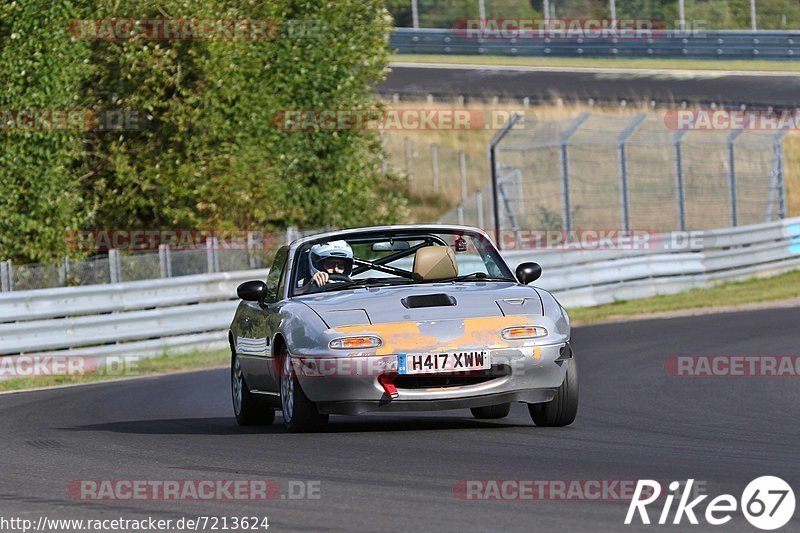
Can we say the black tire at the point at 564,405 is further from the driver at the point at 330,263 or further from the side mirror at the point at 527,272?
the driver at the point at 330,263

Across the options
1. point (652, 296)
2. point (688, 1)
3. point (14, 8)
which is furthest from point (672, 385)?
point (688, 1)

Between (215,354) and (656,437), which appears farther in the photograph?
(215,354)

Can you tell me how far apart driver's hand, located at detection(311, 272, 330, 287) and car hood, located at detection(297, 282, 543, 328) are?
46 cm

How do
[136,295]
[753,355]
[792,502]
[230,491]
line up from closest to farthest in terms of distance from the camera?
[792,502]
[230,491]
[753,355]
[136,295]

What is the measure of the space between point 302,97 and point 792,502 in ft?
85.1

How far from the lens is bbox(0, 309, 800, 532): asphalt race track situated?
6.48 m

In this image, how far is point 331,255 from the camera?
422 inches

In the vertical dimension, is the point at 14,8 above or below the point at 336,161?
above

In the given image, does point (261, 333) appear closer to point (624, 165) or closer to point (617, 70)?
point (624, 165)

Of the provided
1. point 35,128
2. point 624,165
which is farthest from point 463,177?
point 35,128

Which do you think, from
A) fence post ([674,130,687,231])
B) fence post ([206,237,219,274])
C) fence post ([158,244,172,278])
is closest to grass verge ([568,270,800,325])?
fence post ([674,130,687,231])

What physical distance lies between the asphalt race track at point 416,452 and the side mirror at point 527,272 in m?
0.98

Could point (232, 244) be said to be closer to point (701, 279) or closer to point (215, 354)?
point (215, 354)

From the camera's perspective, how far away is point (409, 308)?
955 centimetres
